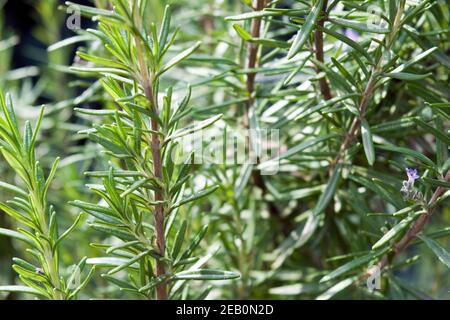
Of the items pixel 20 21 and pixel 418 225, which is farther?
A: pixel 20 21

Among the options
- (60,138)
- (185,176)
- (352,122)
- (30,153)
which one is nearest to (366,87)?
(352,122)

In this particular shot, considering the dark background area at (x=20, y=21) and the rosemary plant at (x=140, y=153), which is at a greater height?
the dark background area at (x=20, y=21)

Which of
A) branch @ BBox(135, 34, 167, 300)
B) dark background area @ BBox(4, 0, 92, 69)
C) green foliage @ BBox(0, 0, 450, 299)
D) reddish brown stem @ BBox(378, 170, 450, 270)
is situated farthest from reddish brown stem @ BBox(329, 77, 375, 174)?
dark background area @ BBox(4, 0, 92, 69)

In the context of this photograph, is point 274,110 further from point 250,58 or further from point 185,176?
point 185,176

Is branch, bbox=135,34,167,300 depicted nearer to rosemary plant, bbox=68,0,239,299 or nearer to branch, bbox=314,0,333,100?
rosemary plant, bbox=68,0,239,299

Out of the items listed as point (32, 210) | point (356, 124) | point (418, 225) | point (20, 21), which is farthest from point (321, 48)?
point (20, 21)

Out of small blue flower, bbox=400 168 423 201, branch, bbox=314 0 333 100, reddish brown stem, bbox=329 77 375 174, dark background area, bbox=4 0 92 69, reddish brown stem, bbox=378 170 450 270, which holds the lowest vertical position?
reddish brown stem, bbox=378 170 450 270

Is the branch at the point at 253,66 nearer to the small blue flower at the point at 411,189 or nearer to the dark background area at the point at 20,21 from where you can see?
the small blue flower at the point at 411,189

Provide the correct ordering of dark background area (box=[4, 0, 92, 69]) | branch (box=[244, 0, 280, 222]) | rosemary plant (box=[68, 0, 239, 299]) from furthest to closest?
dark background area (box=[4, 0, 92, 69]), branch (box=[244, 0, 280, 222]), rosemary plant (box=[68, 0, 239, 299])

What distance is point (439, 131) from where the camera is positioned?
1.83 feet

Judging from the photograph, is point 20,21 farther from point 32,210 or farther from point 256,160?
point 32,210

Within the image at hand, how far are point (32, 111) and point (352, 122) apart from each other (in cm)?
57

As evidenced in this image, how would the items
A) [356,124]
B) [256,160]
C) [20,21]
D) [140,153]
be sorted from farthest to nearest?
1. [20,21]
2. [256,160]
3. [356,124]
4. [140,153]

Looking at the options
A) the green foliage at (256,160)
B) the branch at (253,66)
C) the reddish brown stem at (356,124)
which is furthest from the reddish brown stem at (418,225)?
the branch at (253,66)
